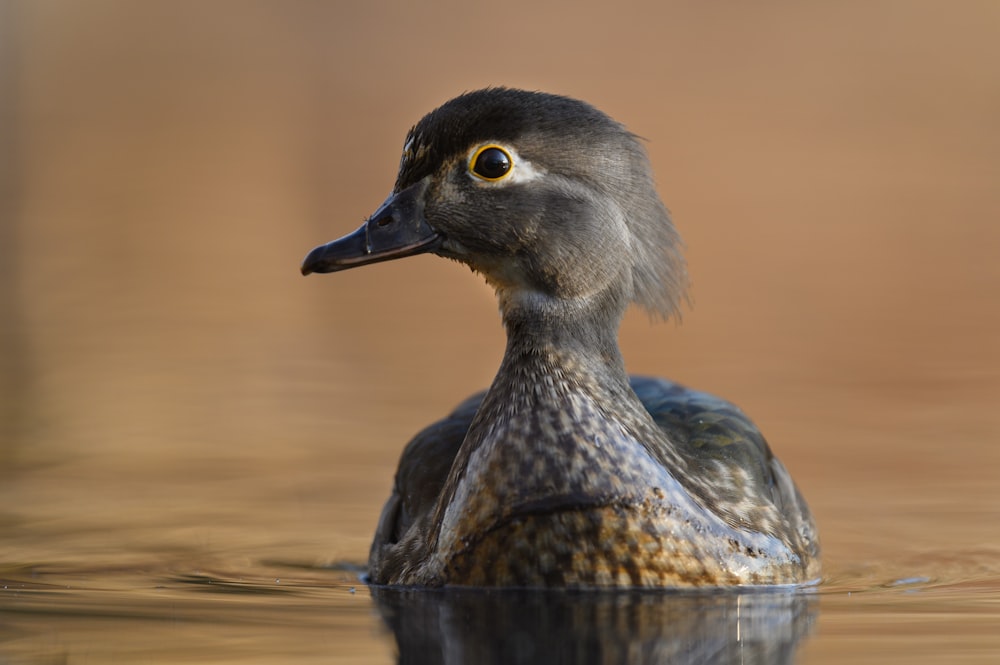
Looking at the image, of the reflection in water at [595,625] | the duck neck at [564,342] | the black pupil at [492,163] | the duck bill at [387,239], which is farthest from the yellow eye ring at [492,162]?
the reflection in water at [595,625]

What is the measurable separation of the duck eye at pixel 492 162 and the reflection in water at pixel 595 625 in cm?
156

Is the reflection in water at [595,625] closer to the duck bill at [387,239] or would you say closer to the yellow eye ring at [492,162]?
the duck bill at [387,239]

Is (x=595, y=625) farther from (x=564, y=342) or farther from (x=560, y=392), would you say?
(x=564, y=342)

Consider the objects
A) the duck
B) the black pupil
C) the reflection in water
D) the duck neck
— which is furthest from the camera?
the black pupil

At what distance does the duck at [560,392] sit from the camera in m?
6.41

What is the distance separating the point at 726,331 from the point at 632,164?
6344mm

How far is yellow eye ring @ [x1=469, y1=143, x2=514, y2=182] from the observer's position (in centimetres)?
688

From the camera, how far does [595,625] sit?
570cm

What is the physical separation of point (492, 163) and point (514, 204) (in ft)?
0.57

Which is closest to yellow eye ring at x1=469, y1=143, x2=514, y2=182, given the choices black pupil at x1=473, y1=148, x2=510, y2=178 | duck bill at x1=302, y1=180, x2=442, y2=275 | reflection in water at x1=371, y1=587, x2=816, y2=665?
black pupil at x1=473, y1=148, x2=510, y2=178

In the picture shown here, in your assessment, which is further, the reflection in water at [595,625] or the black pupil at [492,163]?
the black pupil at [492,163]

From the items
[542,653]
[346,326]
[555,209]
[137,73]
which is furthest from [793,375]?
[137,73]

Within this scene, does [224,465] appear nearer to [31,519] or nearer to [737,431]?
[31,519]

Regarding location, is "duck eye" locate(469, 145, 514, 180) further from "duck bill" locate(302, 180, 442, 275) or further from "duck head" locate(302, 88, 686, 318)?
"duck bill" locate(302, 180, 442, 275)
